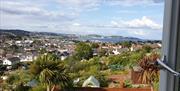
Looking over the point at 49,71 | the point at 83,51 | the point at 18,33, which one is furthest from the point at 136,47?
the point at 18,33

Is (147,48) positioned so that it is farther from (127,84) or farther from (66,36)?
(66,36)

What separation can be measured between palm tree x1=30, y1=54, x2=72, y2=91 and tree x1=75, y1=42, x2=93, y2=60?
11cm

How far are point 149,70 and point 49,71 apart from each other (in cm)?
48

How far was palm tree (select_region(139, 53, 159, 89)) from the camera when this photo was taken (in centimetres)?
131

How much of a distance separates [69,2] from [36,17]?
18cm

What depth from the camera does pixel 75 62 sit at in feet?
4.59

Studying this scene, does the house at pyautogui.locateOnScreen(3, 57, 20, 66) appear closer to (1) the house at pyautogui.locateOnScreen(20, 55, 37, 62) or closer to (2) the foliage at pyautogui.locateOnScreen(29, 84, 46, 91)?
(1) the house at pyautogui.locateOnScreen(20, 55, 37, 62)

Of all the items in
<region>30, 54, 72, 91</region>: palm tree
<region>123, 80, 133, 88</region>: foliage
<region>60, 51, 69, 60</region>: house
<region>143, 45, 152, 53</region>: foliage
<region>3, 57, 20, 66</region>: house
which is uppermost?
<region>143, 45, 152, 53</region>: foliage

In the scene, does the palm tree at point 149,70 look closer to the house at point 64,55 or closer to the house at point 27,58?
the house at point 64,55

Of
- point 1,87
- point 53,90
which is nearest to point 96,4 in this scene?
point 53,90

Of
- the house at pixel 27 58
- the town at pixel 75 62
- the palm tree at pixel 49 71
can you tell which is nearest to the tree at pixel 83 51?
the town at pixel 75 62

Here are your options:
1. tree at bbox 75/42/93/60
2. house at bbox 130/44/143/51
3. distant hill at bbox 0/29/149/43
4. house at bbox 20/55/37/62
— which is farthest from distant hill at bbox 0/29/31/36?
house at bbox 130/44/143/51

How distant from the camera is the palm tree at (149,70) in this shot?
131 cm

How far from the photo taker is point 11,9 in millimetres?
1355
